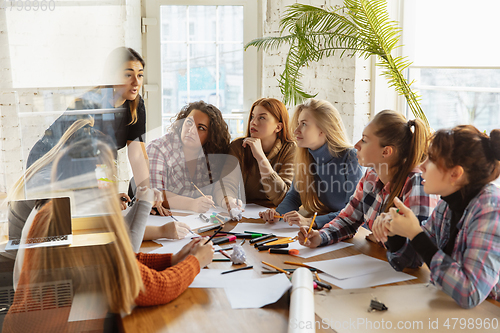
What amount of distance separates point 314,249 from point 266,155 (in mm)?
916

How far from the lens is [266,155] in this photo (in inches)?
91.5

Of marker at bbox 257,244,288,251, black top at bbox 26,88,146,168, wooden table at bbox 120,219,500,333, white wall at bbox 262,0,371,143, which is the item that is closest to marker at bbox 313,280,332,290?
wooden table at bbox 120,219,500,333

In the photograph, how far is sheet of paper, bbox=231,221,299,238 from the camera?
5.46ft

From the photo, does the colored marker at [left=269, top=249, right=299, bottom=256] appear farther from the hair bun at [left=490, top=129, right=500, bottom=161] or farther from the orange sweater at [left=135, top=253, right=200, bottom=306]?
the hair bun at [left=490, top=129, right=500, bottom=161]

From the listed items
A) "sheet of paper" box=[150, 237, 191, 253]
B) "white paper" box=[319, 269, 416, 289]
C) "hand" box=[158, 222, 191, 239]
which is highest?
"hand" box=[158, 222, 191, 239]

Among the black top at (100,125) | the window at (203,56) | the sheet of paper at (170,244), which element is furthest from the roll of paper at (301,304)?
the window at (203,56)

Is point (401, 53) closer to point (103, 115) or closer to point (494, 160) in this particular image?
point (494, 160)

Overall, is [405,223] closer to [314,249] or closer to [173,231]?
[314,249]

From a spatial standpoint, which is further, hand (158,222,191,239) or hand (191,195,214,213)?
hand (191,195,214,213)

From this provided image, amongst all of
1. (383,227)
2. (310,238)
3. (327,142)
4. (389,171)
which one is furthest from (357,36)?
(383,227)

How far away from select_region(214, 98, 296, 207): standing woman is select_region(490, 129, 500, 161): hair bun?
3.83 feet

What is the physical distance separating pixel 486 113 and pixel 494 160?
4.46 ft

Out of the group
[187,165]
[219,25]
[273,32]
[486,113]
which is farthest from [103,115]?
[486,113]

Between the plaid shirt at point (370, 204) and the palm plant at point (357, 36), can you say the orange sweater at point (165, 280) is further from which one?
the palm plant at point (357, 36)
